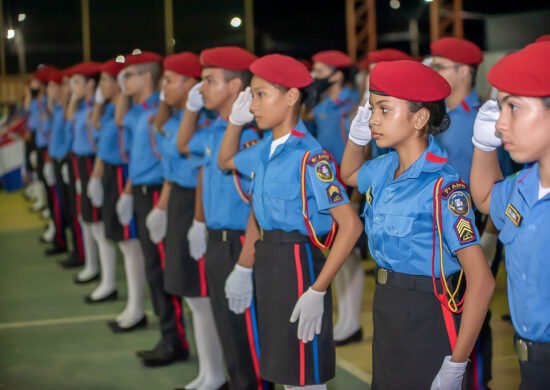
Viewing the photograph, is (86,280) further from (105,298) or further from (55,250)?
(55,250)

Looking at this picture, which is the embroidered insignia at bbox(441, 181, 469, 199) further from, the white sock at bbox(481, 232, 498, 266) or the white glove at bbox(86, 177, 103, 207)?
the white glove at bbox(86, 177, 103, 207)

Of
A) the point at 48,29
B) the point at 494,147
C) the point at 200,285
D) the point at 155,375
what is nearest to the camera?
the point at 494,147

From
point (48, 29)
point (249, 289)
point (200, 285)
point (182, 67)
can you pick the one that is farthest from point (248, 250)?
point (48, 29)

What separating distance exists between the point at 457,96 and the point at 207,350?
1535 mm

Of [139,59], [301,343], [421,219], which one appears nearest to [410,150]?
[421,219]

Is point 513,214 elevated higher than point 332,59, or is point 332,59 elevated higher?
point 332,59

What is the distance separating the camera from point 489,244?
3.08m

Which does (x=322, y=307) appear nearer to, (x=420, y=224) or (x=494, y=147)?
(x=420, y=224)

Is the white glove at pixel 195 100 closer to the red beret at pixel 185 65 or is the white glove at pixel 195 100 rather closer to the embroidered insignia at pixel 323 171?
the red beret at pixel 185 65

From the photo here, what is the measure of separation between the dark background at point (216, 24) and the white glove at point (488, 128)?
10.5 meters

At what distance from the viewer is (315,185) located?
7.48 ft

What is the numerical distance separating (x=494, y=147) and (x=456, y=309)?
16.7 inches

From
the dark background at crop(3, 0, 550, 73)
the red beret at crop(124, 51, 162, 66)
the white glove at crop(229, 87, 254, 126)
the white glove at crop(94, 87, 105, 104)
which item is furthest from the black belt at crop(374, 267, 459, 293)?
the dark background at crop(3, 0, 550, 73)

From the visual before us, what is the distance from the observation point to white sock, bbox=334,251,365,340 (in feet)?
13.3
